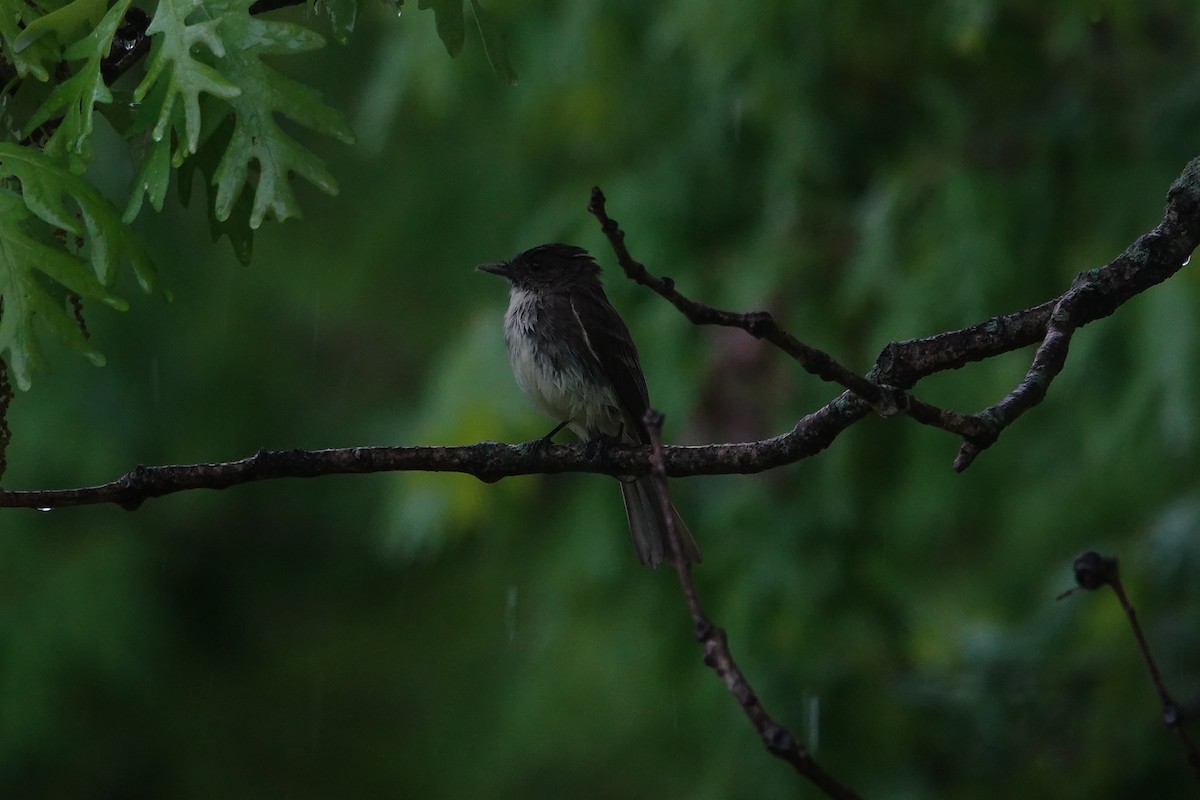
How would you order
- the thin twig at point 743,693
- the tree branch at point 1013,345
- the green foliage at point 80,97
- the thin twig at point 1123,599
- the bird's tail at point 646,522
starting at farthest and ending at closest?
the bird's tail at point 646,522
the tree branch at point 1013,345
the green foliage at point 80,97
the thin twig at point 1123,599
the thin twig at point 743,693

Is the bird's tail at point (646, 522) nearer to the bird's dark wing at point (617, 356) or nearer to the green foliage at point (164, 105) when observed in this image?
the bird's dark wing at point (617, 356)

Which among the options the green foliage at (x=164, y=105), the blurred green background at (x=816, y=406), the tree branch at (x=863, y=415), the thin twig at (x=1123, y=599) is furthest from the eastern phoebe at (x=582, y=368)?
the thin twig at (x=1123, y=599)

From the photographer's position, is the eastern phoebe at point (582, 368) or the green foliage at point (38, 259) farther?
the eastern phoebe at point (582, 368)

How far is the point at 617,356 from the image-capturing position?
534 cm

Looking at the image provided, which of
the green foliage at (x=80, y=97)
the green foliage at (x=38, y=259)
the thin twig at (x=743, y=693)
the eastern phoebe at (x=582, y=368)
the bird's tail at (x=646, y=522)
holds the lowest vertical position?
the thin twig at (x=743, y=693)

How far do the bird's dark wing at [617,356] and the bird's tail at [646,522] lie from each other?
0.63 ft

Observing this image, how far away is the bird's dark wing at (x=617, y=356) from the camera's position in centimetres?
529

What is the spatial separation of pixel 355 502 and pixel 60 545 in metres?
2.32

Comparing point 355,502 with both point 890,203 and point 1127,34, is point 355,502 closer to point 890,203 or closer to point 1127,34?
point 890,203

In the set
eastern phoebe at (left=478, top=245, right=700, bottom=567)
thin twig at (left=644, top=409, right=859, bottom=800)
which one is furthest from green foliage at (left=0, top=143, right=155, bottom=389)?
eastern phoebe at (left=478, top=245, right=700, bottom=567)

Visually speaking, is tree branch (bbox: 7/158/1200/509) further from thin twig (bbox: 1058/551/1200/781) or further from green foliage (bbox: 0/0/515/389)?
thin twig (bbox: 1058/551/1200/781)

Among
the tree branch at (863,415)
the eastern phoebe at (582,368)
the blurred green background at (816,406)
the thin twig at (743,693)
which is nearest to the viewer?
the thin twig at (743,693)

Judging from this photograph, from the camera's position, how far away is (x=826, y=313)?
21.0ft

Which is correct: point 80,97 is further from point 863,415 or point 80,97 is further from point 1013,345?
point 1013,345
